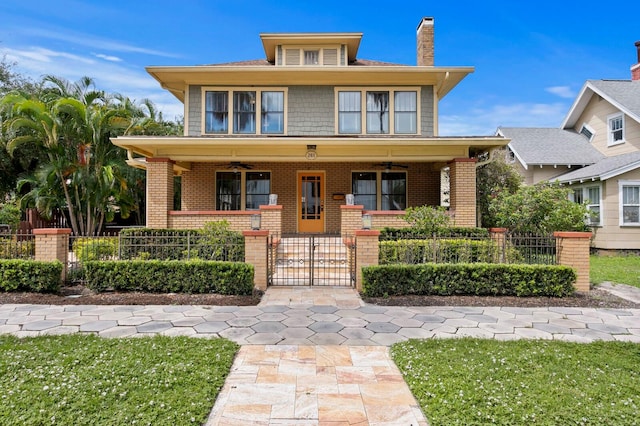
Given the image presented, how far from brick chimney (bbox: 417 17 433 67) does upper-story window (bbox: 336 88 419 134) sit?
193 centimetres

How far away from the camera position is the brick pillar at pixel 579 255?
725 centimetres

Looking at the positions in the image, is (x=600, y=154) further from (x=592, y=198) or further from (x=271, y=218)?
(x=271, y=218)

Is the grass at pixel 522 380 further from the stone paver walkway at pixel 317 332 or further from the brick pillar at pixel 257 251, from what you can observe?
the brick pillar at pixel 257 251

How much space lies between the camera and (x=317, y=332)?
4.80 m

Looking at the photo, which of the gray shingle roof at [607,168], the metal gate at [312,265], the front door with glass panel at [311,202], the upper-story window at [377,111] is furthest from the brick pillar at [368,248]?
the gray shingle roof at [607,168]

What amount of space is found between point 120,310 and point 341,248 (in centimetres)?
594

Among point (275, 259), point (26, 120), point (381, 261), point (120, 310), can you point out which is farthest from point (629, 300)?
point (26, 120)

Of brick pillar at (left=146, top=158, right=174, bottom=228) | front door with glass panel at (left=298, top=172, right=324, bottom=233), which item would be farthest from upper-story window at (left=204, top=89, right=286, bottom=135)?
brick pillar at (left=146, top=158, right=174, bottom=228)

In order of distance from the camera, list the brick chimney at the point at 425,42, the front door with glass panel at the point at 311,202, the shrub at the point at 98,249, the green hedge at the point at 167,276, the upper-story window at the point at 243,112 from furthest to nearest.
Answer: the brick chimney at the point at 425,42
the front door with glass panel at the point at 311,202
the upper-story window at the point at 243,112
the shrub at the point at 98,249
the green hedge at the point at 167,276

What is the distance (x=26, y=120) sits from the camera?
1205cm

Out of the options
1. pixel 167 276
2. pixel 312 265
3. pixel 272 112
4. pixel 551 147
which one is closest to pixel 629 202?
pixel 551 147

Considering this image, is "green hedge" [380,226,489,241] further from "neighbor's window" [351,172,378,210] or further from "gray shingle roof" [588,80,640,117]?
"gray shingle roof" [588,80,640,117]

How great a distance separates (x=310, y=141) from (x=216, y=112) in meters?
4.41

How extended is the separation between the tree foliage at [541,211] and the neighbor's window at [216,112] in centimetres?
993
